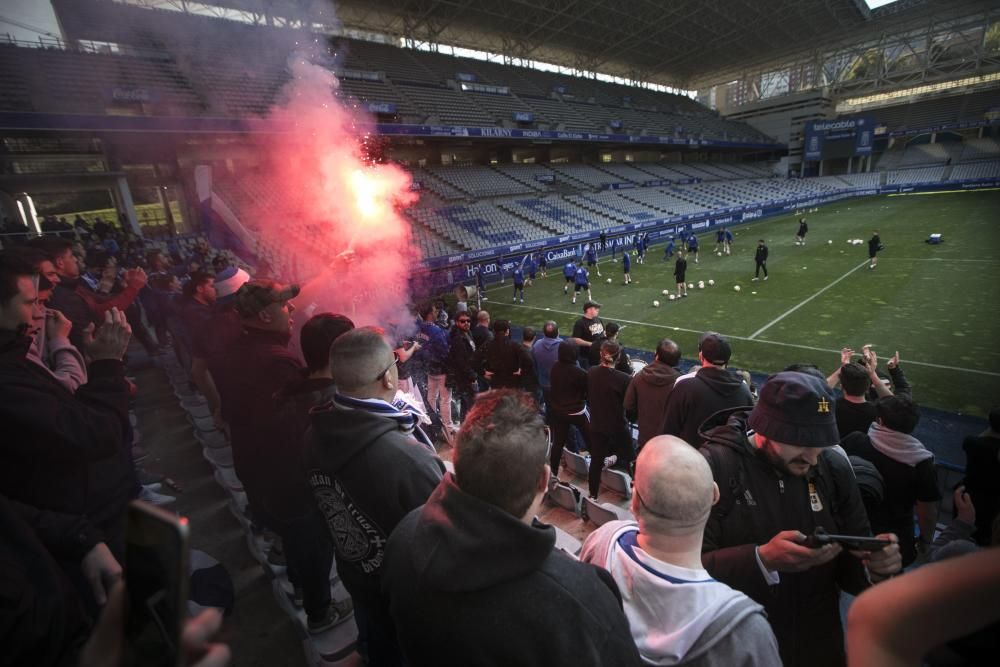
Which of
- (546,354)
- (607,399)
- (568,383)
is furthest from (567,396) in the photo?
(546,354)

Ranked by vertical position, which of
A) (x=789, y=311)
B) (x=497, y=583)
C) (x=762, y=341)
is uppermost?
(x=497, y=583)

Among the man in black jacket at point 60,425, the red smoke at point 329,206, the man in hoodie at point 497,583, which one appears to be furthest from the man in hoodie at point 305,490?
the red smoke at point 329,206

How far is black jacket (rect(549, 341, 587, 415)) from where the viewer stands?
16.7 feet

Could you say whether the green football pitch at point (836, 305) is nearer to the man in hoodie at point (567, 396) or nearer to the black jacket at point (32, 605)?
the man in hoodie at point (567, 396)

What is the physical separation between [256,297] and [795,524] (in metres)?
3.65

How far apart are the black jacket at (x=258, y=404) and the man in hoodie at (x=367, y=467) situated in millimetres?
773

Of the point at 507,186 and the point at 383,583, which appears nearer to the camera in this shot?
the point at 383,583

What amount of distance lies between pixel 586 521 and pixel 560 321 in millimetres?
10098

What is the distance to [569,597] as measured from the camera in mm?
1204

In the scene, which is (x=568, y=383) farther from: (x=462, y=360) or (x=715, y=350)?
(x=462, y=360)

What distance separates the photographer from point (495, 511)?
123 cm

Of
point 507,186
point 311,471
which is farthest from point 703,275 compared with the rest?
point 311,471

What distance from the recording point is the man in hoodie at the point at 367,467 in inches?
79.7

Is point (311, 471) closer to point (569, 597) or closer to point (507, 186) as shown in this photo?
point (569, 597)
